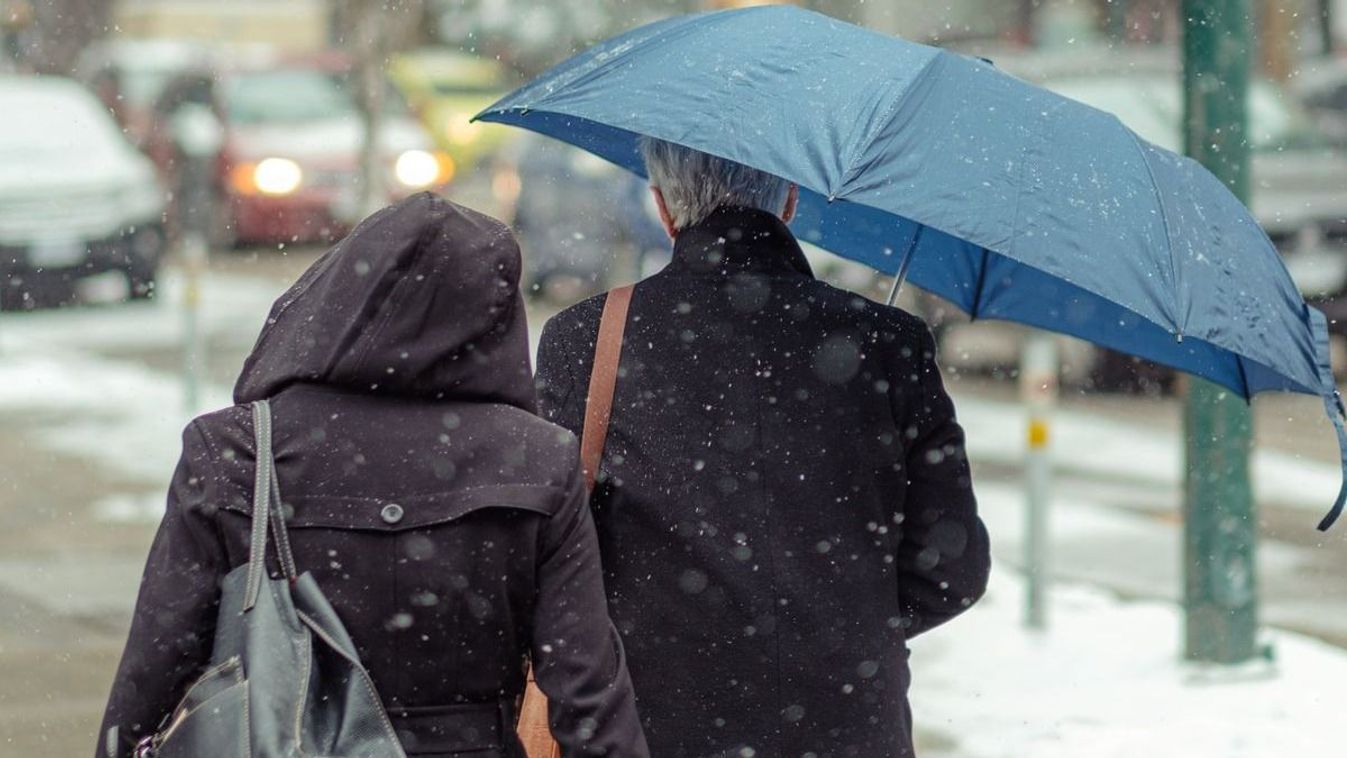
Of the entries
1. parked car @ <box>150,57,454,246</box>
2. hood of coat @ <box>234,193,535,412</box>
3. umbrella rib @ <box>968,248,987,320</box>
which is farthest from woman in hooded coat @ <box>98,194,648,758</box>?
parked car @ <box>150,57,454,246</box>

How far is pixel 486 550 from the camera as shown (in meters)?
2.80

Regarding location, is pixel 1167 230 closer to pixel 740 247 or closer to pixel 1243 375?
pixel 1243 375

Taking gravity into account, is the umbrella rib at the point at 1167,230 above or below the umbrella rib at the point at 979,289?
above

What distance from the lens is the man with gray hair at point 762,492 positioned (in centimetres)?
315

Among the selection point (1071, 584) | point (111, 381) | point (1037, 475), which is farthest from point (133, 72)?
point (1037, 475)

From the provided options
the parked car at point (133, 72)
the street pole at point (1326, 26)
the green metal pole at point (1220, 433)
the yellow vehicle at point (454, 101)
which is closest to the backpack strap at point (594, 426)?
the green metal pole at point (1220, 433)

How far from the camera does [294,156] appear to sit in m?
20.8

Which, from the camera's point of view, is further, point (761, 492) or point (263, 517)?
point (761, 492)

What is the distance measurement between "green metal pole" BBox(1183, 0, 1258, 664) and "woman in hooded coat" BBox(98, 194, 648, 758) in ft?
13.0

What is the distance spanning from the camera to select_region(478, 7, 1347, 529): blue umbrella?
10.5ft

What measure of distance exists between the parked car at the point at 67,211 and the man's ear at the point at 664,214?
1430 cm

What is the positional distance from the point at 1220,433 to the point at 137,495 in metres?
5.45

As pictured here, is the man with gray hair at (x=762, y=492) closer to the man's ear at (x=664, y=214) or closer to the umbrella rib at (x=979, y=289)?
the man's ear at (x=664, y=214)

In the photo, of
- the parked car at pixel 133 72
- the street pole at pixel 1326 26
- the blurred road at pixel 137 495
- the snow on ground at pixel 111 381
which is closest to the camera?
the blurred road at pixel 137 495
